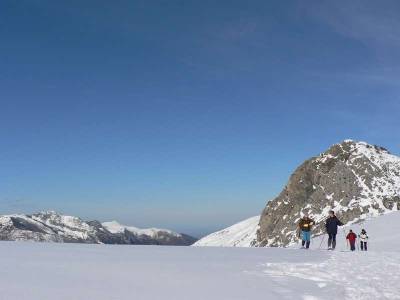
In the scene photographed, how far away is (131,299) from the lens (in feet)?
31.8

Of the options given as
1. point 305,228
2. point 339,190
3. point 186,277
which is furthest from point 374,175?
point 186,277

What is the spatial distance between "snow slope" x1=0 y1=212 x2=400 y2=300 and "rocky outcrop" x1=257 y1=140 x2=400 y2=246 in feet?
388

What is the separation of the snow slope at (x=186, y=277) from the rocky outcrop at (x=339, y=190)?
118 metres

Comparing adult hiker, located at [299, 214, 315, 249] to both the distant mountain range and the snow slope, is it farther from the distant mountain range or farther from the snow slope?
the distant mountain range

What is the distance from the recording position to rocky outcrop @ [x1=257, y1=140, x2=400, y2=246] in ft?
476

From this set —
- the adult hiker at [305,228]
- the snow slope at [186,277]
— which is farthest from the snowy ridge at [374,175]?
the snow slope at [186,277]

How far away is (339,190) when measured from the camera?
162 m

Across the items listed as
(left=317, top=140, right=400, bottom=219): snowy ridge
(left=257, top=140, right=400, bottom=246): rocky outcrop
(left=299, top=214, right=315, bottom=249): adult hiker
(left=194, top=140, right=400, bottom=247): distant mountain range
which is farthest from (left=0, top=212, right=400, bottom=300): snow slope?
(left=317, top=140, right=400, bottom=219): snowy ridge

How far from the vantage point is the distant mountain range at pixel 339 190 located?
474 ft

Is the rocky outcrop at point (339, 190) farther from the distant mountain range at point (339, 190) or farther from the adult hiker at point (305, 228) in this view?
the adult hiker at point (305, 228)

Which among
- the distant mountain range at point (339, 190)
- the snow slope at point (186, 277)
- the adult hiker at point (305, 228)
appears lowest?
the snow slope at point (186, 277)

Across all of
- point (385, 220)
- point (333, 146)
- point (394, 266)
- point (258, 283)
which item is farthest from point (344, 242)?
point (333, 146)

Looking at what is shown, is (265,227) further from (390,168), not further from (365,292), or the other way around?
(365,292)

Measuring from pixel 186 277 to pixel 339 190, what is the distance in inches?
6210
